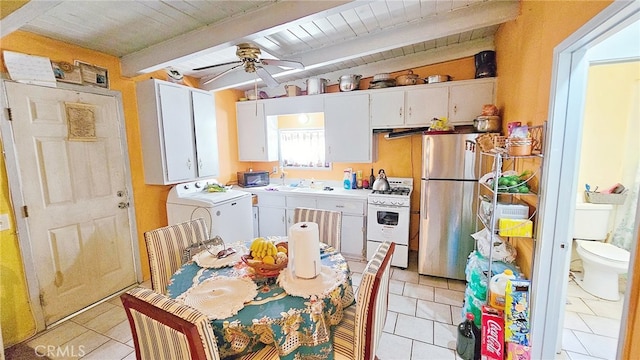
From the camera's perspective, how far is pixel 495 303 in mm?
1761

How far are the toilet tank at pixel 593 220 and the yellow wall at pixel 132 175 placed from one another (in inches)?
168

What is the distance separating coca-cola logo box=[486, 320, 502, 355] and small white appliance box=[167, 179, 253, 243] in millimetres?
2580

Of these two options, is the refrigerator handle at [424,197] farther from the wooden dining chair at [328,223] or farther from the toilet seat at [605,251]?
the toilet seat at [605,251]

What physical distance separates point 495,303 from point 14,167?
Answer: 11.8ft

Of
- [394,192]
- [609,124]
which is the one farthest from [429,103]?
[609,124]

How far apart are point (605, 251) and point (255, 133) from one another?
13.5 feet

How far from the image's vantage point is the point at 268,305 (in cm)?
128

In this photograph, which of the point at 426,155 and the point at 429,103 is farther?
the point at 429,103

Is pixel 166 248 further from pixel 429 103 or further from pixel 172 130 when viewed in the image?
pixel 429 103

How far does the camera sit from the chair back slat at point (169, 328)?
885mm

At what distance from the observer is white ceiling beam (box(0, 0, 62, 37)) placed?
1414mm

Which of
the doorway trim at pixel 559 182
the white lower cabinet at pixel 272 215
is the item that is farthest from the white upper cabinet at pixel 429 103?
the white lower cabinet at pixel 272 215

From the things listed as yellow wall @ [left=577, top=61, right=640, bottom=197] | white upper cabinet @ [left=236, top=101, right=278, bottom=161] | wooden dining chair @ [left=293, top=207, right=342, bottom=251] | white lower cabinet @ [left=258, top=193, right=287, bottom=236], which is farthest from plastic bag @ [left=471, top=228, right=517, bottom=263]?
white upper cabinet @ [left=236, top=101, right=278, bottom=161]

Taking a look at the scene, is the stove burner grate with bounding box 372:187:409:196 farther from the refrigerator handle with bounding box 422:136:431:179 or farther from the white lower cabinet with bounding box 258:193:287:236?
the white lower cabinet with bounding box 258:193:287:236
